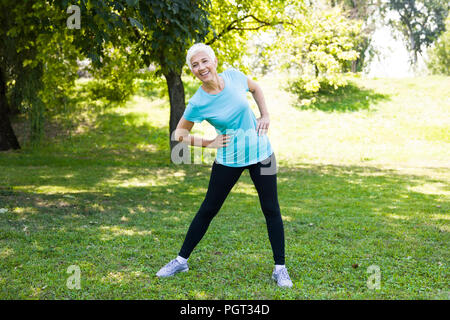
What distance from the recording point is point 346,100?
21781 millimetres

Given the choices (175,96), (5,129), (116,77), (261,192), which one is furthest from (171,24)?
(5,129)

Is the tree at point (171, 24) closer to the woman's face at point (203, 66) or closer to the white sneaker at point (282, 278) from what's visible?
the woman's face at point (203, 66)

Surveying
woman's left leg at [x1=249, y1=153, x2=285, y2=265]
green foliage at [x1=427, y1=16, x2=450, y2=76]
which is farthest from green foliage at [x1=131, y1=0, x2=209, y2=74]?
green foliage at [x1=427, y1=16, x2=450, y2=76]

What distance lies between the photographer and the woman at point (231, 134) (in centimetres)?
356

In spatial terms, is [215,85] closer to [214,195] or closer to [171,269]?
[214,195]

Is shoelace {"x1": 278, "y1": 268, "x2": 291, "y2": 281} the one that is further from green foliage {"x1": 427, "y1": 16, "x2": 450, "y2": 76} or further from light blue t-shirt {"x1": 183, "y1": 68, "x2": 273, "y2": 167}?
green foliage {"x1": 427, "y1": 16, "x2": 450, "y2": 76}

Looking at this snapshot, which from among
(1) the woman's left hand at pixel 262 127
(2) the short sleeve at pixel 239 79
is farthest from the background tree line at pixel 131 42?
(1) the woman's left hand at pixel 262 127

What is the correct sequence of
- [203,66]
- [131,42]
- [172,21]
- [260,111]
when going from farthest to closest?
1. [131,42]
2. [172,21]
3. [260,111]
4. [203,66]

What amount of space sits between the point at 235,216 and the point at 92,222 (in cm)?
213

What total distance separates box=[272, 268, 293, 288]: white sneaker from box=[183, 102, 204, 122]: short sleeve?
1474 millimetres

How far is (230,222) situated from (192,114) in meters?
3.01

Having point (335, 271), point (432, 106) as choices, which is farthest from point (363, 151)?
point (335, 271)

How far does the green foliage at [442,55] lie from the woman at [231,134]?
32.7 m

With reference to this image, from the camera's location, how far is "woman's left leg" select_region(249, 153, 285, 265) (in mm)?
3648
